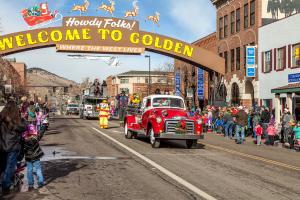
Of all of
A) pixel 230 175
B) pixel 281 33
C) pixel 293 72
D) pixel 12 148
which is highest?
pixel 281 33

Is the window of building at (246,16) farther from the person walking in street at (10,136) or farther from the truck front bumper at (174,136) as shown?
the person walking in street at (10,136)

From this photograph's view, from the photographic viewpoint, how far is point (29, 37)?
113 feet

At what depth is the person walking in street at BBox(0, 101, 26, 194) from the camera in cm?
845

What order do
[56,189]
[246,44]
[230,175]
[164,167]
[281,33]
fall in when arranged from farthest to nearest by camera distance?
[246,44] < [281,33] < [164,167] < [230,175] < [56,189]

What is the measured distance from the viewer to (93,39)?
3516cm

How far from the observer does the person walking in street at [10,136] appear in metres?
8.45

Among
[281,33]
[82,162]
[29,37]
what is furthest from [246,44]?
[82,162]

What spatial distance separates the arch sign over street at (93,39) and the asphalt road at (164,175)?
1979 centimetres

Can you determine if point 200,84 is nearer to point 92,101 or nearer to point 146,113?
point 92,101

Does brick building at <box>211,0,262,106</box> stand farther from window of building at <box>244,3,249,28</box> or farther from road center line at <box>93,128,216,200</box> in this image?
road center line at <box>93,128,216,200</box>

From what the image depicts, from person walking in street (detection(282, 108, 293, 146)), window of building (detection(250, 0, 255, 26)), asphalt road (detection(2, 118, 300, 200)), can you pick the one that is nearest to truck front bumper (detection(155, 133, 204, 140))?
asphalt road (detection(2, 118, 300, 200))

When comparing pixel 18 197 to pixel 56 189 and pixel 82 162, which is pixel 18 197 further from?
pixel 82 162

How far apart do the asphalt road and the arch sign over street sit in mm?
19787

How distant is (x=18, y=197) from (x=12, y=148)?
931 millimetres
